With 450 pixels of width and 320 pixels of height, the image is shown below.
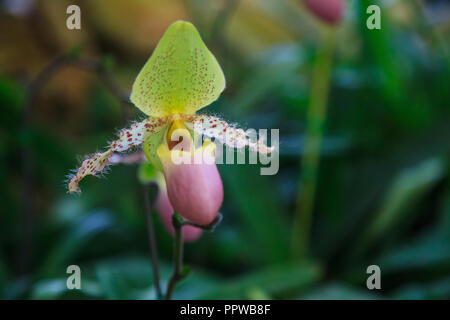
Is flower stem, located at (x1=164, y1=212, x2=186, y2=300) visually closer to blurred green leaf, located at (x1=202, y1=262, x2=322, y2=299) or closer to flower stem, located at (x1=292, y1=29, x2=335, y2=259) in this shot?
blurred green leaf, located at (x1=202, y1=262, x2=322, y2=299)

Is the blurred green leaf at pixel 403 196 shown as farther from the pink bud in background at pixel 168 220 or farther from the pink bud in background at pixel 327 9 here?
the pink bud in background at pixel 168 220

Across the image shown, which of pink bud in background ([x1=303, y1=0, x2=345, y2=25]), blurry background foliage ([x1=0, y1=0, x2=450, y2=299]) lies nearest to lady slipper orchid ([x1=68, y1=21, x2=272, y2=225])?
blurry background foliage ([x1=0, y1=0, x2=450, y2=299])

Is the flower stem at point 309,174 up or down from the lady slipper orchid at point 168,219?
up

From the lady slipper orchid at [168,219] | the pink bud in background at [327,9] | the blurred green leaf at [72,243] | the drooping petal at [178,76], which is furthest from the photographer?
the blurred green leaf at [72,243]

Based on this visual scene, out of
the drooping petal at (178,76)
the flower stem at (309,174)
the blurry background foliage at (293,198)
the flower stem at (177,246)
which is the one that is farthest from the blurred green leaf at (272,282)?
the drooping petal at (178,76)

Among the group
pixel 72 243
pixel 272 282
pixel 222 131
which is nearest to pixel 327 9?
pixel 222 131

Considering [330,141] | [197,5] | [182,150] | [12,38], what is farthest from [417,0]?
[12,38]

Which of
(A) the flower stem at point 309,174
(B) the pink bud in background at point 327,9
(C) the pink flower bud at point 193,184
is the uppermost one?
(B) the pink bud in background at point 327,9

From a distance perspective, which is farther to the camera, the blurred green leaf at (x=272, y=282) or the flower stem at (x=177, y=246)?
the blurred green leaf at (x=272, y=282)
